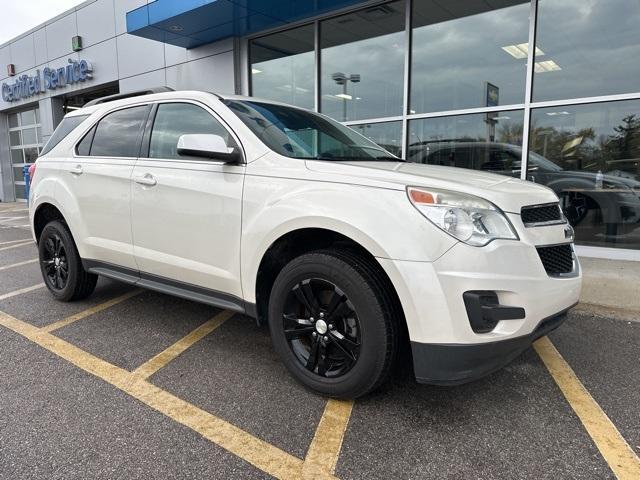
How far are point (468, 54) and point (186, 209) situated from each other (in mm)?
6307

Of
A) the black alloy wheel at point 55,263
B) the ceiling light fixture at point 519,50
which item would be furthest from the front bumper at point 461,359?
the ceiling light fixture at point 519,50

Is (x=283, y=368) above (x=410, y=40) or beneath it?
beneath

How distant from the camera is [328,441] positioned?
2225 mm

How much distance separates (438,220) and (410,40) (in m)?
6.66

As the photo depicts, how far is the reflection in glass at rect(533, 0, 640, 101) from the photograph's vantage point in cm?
616

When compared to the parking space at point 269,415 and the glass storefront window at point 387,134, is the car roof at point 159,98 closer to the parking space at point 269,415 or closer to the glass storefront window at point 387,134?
the parking space at point 269,415

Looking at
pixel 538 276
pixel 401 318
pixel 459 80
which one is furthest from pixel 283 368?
pixel 459 80

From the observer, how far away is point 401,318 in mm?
2379

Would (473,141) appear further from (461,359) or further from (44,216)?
(44,216)

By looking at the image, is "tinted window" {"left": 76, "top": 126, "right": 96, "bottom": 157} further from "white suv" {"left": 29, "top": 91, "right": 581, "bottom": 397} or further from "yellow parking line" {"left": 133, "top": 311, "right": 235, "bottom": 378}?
"yellow parking line" {"left": 133, "top": 311, "right": 235, "bottom": 378}

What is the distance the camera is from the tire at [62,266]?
4098mm

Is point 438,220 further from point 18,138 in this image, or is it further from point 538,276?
point 18,138

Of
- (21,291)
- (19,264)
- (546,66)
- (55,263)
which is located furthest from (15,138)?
(546,66)

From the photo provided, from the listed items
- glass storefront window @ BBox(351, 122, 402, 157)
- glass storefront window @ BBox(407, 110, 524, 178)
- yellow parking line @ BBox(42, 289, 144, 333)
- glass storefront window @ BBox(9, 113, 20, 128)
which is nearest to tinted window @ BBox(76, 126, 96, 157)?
yellow parking line @ BBox(42, 289, 144, 333)
